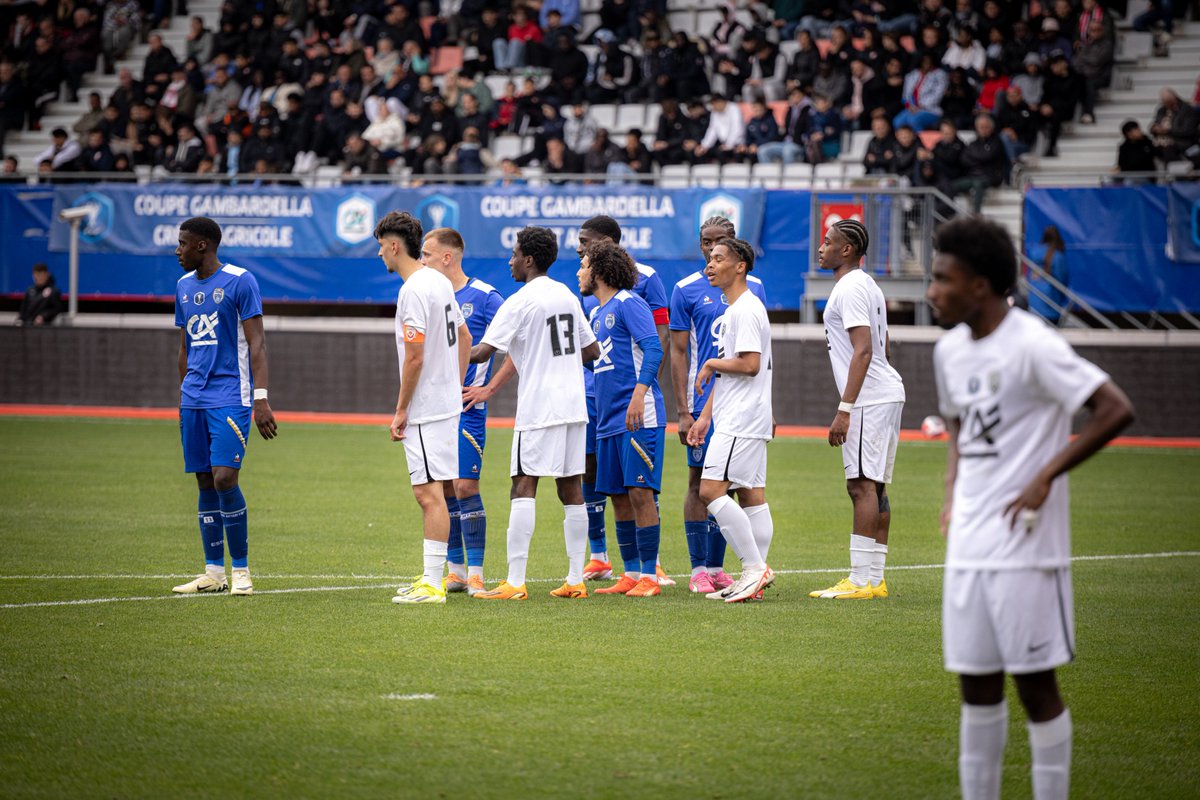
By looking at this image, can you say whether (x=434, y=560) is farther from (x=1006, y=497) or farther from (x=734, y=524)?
(x=1006, y=497)

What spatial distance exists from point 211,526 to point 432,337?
1.91 metres

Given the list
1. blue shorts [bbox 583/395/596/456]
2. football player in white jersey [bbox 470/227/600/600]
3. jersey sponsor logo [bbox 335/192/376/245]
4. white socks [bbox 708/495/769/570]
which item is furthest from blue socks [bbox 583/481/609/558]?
jersey sponsor logo [bbox 335/192/376/245]

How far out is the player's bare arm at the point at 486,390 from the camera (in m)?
9.02

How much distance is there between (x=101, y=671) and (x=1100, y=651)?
16.9 ft

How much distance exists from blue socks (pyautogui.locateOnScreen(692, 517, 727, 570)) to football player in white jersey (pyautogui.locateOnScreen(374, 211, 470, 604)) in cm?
185

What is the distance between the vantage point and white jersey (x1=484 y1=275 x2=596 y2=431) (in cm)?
884

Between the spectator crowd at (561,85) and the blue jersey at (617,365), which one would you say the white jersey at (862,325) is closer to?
the blue jersey at (617,365)

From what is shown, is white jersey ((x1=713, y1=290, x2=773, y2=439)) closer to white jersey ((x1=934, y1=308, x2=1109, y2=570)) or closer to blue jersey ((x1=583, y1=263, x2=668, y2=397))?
blue jersey ((x1=583, y1=263, x2=668, y2=397))

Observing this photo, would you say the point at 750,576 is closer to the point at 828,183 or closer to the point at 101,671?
the point at 101,671

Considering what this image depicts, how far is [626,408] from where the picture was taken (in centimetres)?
950

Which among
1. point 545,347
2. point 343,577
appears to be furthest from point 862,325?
point 343,577

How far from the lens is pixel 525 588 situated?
30.7ft

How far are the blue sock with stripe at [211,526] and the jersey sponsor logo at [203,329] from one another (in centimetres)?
94

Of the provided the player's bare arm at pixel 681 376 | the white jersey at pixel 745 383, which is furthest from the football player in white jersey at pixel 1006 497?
the player's bare arm at pixel 681 376
